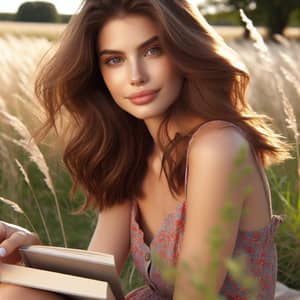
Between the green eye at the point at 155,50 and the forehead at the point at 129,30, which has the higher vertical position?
the forehead at the point at 129,30

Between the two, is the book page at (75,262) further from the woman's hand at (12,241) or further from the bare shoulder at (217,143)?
the bare shoulder at (217,143)

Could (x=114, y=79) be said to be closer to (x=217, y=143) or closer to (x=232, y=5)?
(x=217, y=143)

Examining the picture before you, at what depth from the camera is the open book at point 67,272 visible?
4.63 ft

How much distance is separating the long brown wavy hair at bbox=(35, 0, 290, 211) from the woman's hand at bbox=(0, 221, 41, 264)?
1.45ft

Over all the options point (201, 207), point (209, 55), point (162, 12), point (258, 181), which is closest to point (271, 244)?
point (258, 181)

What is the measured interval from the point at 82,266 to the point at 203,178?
38 cm

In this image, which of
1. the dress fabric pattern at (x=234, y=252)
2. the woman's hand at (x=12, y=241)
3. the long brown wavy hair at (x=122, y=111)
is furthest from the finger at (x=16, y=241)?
the long brown wavy hair at (x=122, y=111)

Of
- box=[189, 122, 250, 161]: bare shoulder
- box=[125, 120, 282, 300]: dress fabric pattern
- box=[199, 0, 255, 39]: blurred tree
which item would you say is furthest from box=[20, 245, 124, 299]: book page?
box=[199, 0, 255, 39]: blurred tree

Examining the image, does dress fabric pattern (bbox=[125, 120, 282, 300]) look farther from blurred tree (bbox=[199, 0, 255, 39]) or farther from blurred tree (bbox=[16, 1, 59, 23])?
blurred tree (bbox=[16, 1, 59, 23])

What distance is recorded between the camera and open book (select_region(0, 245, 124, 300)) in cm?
141

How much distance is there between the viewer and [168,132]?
6.54 ft

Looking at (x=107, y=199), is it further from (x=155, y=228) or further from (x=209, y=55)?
(x=209, y=55)

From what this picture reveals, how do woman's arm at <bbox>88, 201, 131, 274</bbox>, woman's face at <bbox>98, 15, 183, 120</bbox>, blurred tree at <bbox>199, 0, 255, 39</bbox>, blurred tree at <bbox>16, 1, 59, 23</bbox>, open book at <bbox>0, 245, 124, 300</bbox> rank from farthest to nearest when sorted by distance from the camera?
1. blurred tree at <bbox>16, 1, 59, 23</bbox>
2. blurred tree at <bbox>199, 0, 255, 39</bbox>
3. woman's arm at <bbox>88, 201, 131, 274</bbox>
4. woman's face at <bbox>98, 15, 183, 120</bbox>
5. open book at <bbox>0, 245, 124, 300</bbox>

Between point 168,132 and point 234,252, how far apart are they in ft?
1.31
